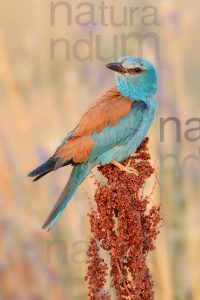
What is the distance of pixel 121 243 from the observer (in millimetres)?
4879

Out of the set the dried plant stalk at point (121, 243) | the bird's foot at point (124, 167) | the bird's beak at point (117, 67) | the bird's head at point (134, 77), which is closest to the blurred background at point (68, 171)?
the bird's head at point (134, 77)

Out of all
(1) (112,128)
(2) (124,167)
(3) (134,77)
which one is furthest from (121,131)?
(2) (124,167)

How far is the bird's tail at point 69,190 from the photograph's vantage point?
213 inches

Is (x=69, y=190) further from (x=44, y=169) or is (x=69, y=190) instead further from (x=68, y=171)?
(x=68, y=171)

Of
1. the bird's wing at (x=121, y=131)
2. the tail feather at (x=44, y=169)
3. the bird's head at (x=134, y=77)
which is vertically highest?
the bird's head at (x=134, y=77)

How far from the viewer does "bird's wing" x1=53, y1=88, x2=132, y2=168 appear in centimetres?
566

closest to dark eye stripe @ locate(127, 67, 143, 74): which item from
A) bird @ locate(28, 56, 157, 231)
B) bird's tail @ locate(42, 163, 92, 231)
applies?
bird @ locate(28, 56, 157, 231)

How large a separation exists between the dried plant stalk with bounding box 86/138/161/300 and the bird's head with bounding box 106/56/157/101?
3.74 ft

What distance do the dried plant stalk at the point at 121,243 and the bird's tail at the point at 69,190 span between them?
49cm

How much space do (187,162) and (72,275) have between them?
2.97ft

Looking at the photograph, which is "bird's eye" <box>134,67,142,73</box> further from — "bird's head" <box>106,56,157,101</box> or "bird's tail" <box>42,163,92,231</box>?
"bird's tail" <box>42,163,92,231</box>

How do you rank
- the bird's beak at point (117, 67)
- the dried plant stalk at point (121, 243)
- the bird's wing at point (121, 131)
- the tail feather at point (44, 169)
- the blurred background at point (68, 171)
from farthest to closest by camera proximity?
the blurred background at point (68, 171), the bird's beak at point (117, 67), the bird's wing at point (121, 131), the tail feather at point (44, 169), the dried plant stalk at point (121, 243)

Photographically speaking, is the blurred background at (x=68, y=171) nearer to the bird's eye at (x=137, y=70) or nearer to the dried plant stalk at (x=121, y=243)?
the bird's eye at (x=137, y=70)

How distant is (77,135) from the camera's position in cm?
573
